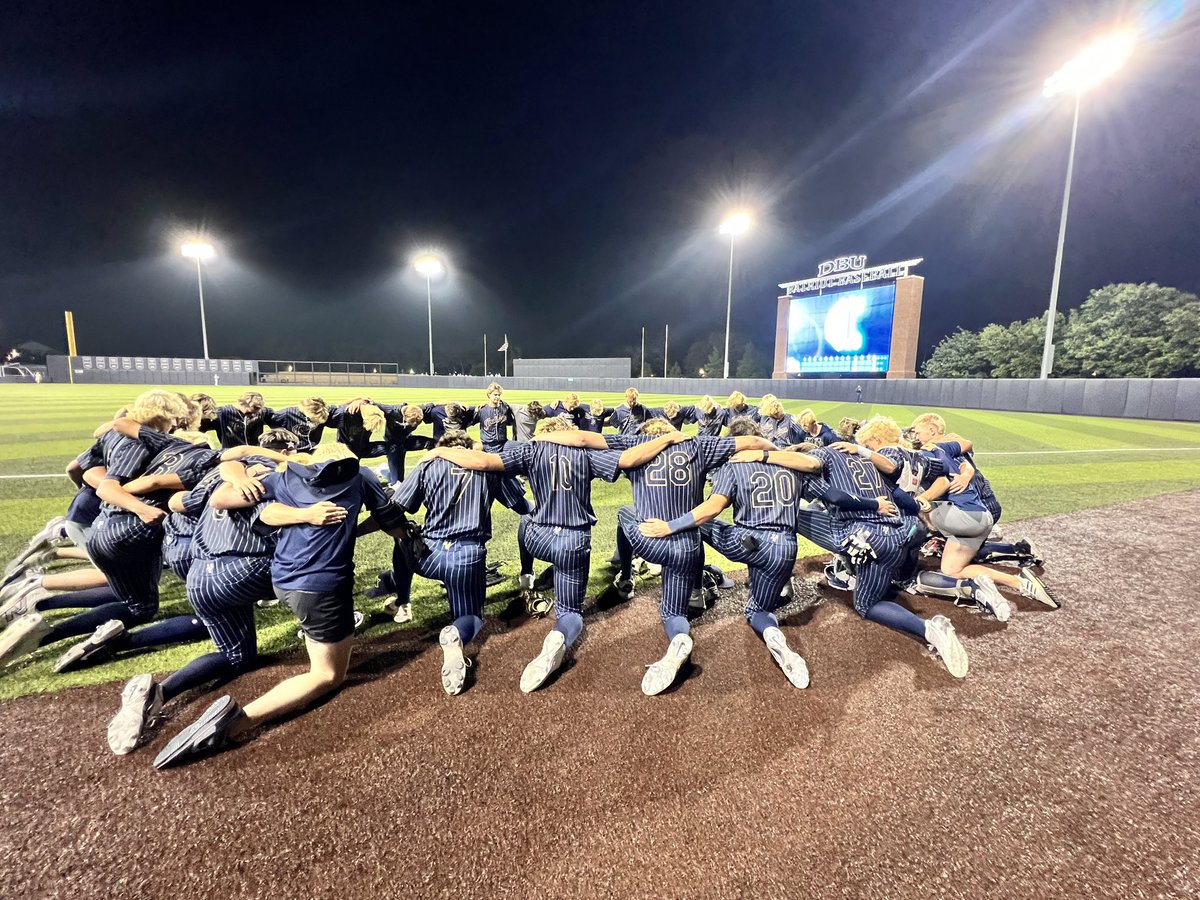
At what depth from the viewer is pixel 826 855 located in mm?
2271

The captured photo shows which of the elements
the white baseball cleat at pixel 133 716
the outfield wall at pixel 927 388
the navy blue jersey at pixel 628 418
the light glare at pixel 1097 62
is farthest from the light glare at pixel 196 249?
the light glare at pixel 1097 62

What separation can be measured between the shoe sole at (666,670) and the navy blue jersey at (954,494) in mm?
3597

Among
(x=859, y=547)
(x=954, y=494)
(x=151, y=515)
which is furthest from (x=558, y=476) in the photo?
(x=954, y=494)

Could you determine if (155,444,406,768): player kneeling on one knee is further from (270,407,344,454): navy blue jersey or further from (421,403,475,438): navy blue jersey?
(270,407,344,454): navy blue jersey

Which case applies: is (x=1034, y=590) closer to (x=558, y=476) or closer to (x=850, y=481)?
(x=850, y=481)

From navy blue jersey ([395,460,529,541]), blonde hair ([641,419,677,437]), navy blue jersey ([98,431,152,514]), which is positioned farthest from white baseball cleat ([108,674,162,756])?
blonde hair ([641,419,677,437])

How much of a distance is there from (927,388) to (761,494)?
109ft

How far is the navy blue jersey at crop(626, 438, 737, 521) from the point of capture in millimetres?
4145

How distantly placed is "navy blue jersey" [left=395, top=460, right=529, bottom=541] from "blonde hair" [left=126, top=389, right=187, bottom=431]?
2127mm

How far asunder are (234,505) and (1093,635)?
6769 millimetres

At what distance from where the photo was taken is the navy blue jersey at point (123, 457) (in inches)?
158

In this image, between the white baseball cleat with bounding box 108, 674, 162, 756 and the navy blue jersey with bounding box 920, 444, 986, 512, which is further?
the navy blue jersey with bounding box 920, 444, 986, 512

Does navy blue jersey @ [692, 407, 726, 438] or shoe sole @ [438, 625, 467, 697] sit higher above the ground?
navy blue jersey @ [692, 407, 726, 438]

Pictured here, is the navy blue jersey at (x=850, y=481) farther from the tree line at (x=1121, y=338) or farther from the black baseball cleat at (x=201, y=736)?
the tree line at (x=1121, y=338)
